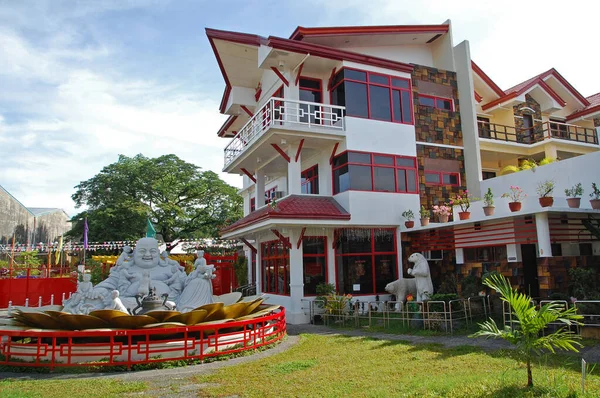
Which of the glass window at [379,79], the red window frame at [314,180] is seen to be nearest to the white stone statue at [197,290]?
the red window frame at [314,180]

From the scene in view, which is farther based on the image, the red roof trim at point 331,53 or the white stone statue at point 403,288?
the red roof trim at point 331,53

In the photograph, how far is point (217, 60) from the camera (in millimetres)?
19125

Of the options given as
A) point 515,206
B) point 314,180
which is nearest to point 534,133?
point 314,180

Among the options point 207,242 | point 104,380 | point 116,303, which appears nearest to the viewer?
point 104,380

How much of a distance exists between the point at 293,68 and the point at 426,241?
791cm

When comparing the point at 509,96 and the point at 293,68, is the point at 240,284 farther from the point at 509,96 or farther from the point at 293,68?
the point at 509,96

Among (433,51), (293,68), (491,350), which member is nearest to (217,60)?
(293,68)

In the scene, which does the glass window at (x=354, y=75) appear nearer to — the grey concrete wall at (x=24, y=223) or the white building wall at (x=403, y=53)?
the white building wall at (x=403, y=53)

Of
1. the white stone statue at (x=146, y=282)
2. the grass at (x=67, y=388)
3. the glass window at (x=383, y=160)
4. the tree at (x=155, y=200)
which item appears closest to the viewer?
the grass at (x=67, y=388)

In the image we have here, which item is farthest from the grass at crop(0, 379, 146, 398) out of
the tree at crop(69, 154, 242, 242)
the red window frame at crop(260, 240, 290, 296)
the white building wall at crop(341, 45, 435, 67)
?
the tree at crop(69, 154, 242, 242)

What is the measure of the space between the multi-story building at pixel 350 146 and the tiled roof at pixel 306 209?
0.15ft

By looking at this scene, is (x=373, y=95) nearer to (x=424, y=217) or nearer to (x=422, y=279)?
(x=424, y=217)

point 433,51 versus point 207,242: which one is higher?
point 433,51

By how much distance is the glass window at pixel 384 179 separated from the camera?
16219 millimetres
